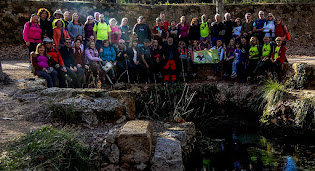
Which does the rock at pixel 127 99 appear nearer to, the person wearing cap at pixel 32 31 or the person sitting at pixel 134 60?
the person wearing cap at pixel 32 31

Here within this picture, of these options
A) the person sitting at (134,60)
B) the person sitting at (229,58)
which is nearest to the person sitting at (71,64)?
the person sitting at (134,60)

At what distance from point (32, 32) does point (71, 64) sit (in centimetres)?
126

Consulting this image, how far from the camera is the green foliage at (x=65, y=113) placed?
194 inches

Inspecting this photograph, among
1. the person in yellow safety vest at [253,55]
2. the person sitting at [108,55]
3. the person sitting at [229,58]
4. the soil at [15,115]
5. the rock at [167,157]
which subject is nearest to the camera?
the soil at [15,115]

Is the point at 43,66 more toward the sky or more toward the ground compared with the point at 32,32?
more toward the ground

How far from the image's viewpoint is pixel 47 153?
3.57m

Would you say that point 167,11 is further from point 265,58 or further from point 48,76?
point 48,76

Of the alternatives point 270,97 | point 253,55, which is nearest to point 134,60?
point 253,55

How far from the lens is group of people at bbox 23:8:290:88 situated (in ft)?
27.8

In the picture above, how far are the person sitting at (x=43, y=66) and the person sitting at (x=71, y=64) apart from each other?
65 cm

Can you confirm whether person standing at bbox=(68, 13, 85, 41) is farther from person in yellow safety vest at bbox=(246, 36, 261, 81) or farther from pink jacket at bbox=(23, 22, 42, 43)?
person in yellow safety vest at bbox=(246, 36, 261, 81)

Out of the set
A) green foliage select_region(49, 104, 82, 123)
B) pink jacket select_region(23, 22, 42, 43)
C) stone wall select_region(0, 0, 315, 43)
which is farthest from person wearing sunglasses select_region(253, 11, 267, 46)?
stone wall select_region(0, 0, 315, 43)

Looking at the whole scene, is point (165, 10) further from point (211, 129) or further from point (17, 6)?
point (211, 129)

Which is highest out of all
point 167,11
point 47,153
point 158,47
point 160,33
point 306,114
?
point 167,11
